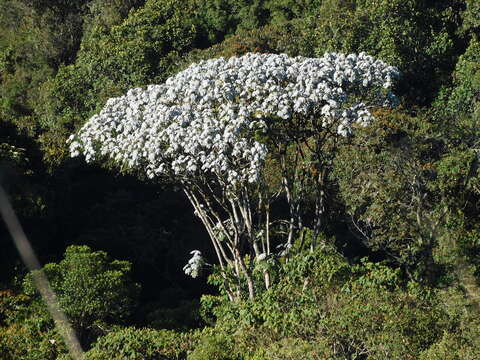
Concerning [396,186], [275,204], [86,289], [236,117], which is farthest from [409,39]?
[86,289]

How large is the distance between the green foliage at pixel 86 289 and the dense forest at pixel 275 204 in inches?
1.2

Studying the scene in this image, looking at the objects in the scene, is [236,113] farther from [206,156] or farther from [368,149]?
[368,149]

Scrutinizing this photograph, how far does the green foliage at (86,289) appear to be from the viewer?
36.0 feet

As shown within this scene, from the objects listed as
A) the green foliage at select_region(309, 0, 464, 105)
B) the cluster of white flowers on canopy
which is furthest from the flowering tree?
the green foliage at select_region(309, 0, 464, 105)

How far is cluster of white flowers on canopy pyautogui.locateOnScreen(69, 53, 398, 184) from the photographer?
8906mm

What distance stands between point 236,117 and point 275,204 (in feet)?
22.7

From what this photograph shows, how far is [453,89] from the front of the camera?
685 inches

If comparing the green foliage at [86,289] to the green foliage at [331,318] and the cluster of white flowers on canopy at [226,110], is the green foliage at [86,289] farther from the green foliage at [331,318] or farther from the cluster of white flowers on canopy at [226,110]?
the green foliage at [331,318]

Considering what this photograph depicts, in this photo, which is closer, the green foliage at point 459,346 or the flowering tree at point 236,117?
the green foliage at point 459,346

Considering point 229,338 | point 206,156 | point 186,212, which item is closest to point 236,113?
point 206,156

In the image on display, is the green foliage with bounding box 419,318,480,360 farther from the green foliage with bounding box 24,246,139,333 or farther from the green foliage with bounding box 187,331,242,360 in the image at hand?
the green foliage with bounding box 24,246,139,333

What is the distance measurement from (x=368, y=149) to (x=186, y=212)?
5869mm

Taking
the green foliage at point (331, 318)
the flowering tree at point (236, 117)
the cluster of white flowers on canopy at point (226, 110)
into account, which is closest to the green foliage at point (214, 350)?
the green foliage at point (331, 318)

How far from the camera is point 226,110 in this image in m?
9.03
